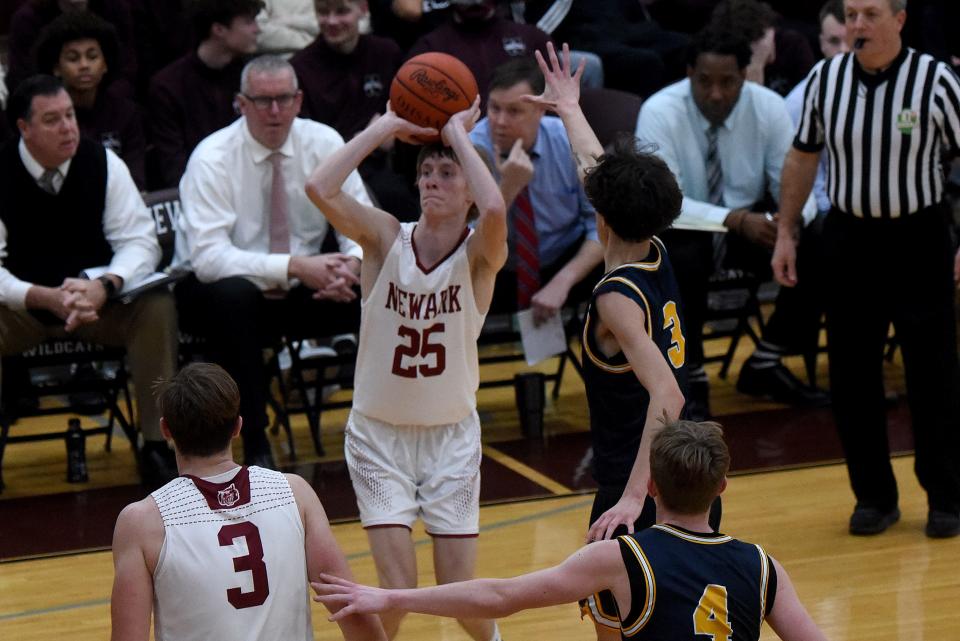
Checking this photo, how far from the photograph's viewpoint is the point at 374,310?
4719 mm

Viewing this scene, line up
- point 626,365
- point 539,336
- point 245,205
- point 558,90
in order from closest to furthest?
point 626,365 → point 558,90 → point 245,205 → point 539,336

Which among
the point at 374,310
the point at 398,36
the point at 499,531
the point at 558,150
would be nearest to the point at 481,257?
the point at 374,310

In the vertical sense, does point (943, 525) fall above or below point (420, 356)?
below

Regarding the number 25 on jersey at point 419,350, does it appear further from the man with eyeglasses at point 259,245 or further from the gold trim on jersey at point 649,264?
the man with eyeglasses at point 259,245

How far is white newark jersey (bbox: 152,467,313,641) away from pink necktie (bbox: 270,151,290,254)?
3963 millimetres

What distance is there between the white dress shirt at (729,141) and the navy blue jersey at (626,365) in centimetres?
364

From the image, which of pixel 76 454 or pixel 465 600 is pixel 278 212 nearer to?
pixel 76 454

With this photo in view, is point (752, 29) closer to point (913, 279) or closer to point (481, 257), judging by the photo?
point (913, 279)

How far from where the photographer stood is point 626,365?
4043 mm

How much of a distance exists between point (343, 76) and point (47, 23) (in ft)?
5.60

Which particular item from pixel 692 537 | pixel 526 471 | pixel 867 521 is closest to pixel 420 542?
pixel 526 471

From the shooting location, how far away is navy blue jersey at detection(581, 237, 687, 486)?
4.02 m

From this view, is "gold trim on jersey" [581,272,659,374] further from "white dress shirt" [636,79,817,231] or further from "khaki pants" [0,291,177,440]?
"white dress shirt" [636,79,817,231]

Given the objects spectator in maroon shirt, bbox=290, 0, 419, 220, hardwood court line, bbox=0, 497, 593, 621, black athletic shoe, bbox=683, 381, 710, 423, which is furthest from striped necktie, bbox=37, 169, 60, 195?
black athletic shoe, bbox=683, 381, 710, 423
